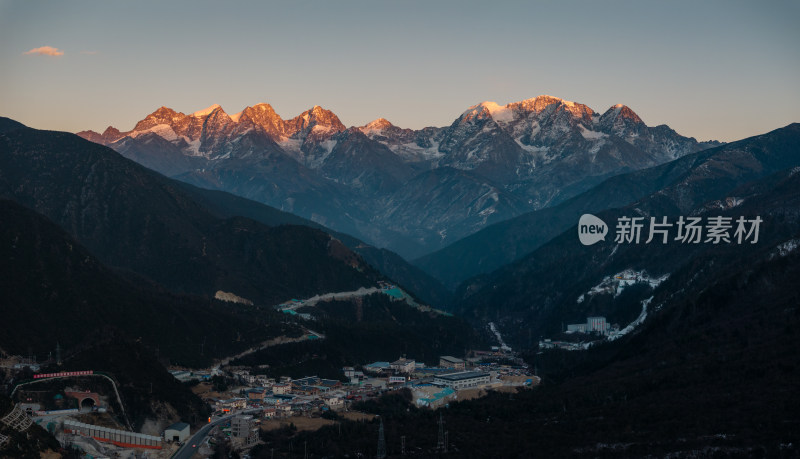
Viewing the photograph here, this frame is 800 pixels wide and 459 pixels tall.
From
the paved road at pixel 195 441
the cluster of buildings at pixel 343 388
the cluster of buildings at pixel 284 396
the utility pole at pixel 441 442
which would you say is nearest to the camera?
the paved road at pixel 195 441

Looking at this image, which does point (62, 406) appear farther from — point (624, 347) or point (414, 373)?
point (624, 347)

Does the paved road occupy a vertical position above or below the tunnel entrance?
below

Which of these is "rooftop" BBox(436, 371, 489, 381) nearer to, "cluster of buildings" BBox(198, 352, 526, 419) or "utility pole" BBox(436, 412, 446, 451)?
"cluster of buildings" BBox(198, 352, 526, 419)

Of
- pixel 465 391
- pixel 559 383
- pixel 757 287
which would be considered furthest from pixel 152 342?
pixel 757 287

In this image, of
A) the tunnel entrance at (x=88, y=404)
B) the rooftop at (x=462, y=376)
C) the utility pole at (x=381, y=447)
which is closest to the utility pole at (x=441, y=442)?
the utility pole at (x=381, y=447)

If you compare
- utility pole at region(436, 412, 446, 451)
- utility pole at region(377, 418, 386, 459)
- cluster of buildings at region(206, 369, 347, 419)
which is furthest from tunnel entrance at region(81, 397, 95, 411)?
utility pole at region(436, 412, 446, 451)

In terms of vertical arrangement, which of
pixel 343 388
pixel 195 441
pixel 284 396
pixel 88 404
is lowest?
pixel 195 441

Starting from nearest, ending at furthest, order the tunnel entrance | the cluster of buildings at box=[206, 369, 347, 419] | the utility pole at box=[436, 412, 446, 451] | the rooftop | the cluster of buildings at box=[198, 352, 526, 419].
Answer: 1. the utility pole at box=[436, 412, 446, 451]
2. the tunnel entrance
3. the cluster of buildings at box=[206, 369, 347, 419]
4. the cluster of buildings at box=[198, 352, 526, 419]
5. the rooftop

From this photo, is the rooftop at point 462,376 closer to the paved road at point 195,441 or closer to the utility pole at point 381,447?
the paved road at point 195,441

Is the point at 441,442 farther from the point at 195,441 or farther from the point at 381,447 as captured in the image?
the point at 195,441

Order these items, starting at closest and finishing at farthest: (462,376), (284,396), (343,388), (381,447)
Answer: (381,447) → (284,396) → (343,388) → (462,376)

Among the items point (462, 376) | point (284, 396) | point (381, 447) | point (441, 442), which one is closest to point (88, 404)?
point (284, 396)
